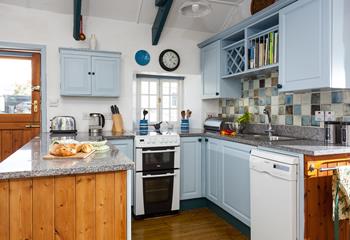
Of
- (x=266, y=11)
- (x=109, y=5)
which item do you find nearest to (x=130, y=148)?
(x=109, y=5)

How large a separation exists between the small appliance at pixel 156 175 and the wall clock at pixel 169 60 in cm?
114

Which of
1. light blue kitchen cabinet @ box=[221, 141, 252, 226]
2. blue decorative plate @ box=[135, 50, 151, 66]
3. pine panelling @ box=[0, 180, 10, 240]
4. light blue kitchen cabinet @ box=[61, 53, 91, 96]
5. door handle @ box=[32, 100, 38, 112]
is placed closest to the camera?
pine panelling @ box=[0, 180, 10, 240]

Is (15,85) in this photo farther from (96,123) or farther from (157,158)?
(157,158)

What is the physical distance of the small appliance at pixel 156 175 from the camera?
10.1 ft

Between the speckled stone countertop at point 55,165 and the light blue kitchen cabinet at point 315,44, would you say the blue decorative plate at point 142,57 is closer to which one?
the light blue kitchen cabinet at point 315,44

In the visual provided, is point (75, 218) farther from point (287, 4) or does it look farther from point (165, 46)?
point (165, 46)

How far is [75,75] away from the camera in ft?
10.6

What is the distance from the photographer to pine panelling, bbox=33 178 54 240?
1.34 meters

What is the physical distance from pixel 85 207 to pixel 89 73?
7.20ft

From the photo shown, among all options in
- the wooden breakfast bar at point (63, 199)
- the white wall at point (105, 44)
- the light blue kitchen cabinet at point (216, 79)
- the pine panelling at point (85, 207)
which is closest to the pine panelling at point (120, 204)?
the wooden breakfast bar at point (63, 199)

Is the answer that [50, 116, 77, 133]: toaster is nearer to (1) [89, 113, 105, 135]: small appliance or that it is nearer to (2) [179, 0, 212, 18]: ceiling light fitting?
(1) [89, 113, 105, 135]: small appliance

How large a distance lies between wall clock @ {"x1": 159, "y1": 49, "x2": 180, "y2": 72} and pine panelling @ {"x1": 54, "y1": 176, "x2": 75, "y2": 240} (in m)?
2.71

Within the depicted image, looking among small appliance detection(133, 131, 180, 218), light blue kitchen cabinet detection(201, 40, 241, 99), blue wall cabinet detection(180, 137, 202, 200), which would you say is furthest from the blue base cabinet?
light blue kitchen cabinet detection(201, 40, 241, 99)

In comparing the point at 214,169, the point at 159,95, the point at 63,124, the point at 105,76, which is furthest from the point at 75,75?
the point at 214,169
